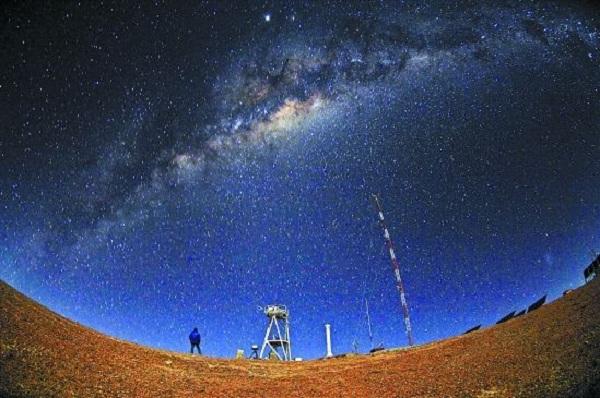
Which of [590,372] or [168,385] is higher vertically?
[168,385]

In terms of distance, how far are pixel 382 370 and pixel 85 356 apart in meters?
12.6

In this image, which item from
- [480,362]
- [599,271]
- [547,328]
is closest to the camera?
[480,362]

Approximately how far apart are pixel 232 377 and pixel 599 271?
22816 mm

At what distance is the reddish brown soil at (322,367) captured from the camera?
11.0 meters

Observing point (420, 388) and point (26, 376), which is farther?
point (420, 388)

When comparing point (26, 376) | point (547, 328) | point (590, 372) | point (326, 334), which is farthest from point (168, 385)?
point (326, 334)

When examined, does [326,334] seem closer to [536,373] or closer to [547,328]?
[547,328]

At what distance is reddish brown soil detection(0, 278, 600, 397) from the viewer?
11.0 meters

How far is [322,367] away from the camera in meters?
19.5

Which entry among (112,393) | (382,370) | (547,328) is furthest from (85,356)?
(547,328)

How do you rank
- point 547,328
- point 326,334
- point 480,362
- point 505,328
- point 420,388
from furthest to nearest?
point 326,334
point 505,328
point 547,328
point 480,362
point 420,388

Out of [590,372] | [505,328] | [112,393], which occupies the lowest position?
[590,372]

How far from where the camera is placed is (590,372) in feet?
34.3

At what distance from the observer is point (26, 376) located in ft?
33.3
